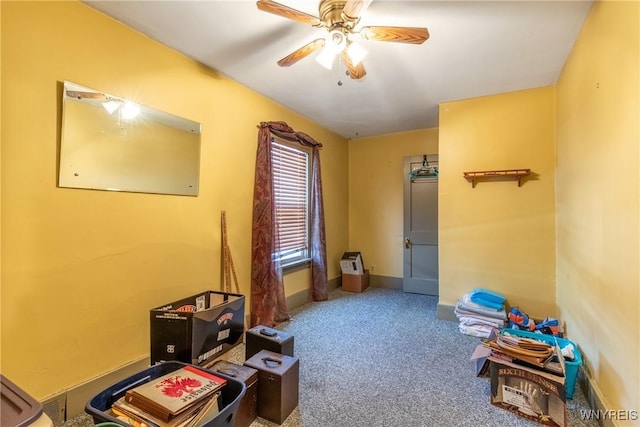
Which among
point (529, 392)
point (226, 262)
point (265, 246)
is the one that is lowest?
point (529, 392)

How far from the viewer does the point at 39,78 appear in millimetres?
1657

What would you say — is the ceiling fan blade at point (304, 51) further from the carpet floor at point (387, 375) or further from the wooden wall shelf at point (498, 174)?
the carpet floor at point (387, 375)

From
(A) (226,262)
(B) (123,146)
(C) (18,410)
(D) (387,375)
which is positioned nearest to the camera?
(C) (18,410)

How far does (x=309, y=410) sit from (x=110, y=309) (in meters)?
1.50

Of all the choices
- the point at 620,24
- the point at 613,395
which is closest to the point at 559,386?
the point at 613,395

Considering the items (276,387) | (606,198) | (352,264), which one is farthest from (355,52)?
(352,264)

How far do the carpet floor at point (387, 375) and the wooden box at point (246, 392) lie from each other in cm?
7

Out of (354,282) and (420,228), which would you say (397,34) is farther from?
(354,282)

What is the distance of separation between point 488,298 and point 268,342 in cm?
239

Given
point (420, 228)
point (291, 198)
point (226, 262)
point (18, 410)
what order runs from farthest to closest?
point (420, 228)
point (291, 198)
point (226, 262)
point (18, 410)

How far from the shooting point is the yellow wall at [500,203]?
2.98 meters

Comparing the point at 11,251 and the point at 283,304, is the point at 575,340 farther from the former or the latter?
the point at 11,251

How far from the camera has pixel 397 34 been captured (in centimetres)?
174

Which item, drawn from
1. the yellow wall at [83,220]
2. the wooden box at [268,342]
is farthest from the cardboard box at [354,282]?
the wooden box at [268,342]
